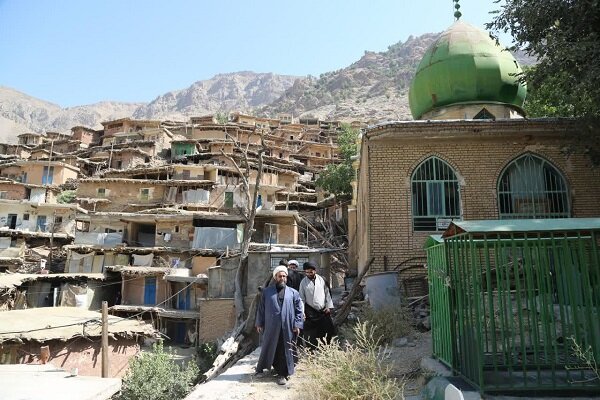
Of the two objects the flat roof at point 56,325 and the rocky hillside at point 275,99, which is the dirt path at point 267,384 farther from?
the rocky hillside at point 275,99

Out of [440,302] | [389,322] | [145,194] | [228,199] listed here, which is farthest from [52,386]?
[145,194]

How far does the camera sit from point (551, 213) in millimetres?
11219

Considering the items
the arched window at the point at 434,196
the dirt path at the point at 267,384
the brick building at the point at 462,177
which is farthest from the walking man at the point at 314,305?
the arched window at the point at 434,196

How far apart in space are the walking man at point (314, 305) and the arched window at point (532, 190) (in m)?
6.31

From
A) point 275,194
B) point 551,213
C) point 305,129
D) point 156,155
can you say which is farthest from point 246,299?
point 305,129

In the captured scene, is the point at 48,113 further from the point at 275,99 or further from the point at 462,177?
the point at 462,177

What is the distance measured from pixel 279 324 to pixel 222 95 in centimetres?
17339

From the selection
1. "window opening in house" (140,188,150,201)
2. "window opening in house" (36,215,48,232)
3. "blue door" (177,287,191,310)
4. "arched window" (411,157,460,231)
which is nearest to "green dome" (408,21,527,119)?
"arched window" (411,157,460,231)

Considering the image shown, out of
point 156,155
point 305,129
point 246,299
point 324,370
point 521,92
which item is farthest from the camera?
point 305,129

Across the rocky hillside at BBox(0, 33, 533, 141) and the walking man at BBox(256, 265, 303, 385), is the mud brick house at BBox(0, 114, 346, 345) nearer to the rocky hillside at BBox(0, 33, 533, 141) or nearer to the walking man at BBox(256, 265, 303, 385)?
the walking man at BBox(256, 265, 303, 385)

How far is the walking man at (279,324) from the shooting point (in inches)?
237

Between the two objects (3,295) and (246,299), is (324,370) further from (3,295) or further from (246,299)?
(3,295)

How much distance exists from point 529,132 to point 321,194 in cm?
3236

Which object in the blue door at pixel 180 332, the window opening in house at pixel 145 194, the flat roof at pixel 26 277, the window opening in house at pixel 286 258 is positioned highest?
the window opening in house at pixel 145 194
